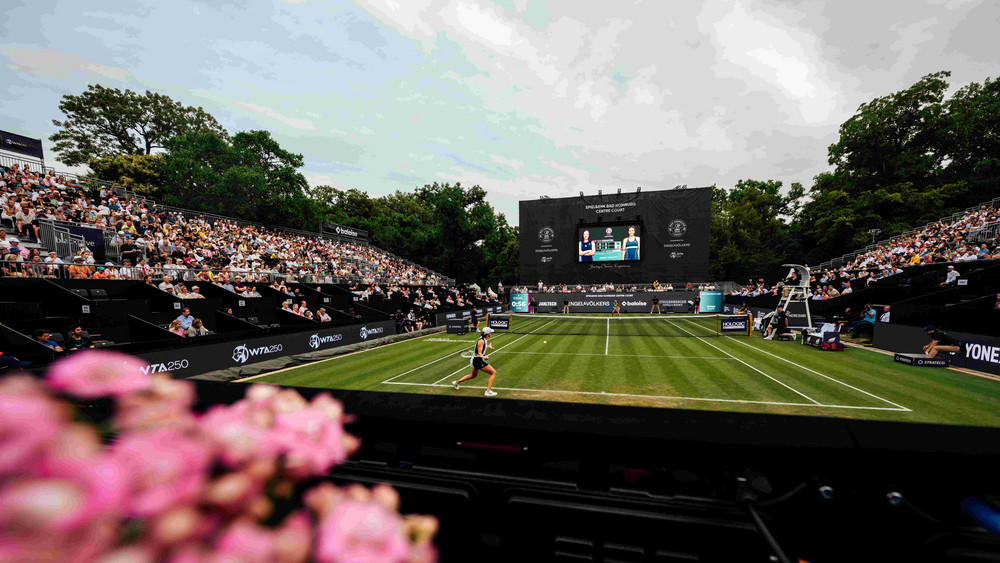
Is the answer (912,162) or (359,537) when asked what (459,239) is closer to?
(359,537)

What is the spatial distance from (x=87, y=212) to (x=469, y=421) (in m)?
26.0

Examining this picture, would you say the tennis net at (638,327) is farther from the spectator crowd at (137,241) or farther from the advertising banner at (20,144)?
the advertising banner at (20,144)

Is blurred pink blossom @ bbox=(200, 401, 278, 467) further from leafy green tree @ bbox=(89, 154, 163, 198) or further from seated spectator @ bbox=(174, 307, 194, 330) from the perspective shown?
leafy green tree @ bbox=(89, 154, 163, 198)

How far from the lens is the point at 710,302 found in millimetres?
33844

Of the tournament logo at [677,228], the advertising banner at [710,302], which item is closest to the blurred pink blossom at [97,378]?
the advertising banner at [710,302]

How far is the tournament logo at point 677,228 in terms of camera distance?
121ft

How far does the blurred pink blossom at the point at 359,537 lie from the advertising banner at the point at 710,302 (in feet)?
126

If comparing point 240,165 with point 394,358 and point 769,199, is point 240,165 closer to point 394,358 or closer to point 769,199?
point 394,358

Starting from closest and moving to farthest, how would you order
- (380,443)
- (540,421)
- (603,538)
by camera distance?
(603,538) → (540,421) → (380,443)

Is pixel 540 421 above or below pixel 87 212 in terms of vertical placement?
below

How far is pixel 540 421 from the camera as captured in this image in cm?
218

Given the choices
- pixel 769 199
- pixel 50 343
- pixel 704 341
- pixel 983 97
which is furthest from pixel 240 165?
pixel 983 97

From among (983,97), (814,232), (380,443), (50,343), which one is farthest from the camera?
(814,232)

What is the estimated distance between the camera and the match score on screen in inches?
1478
